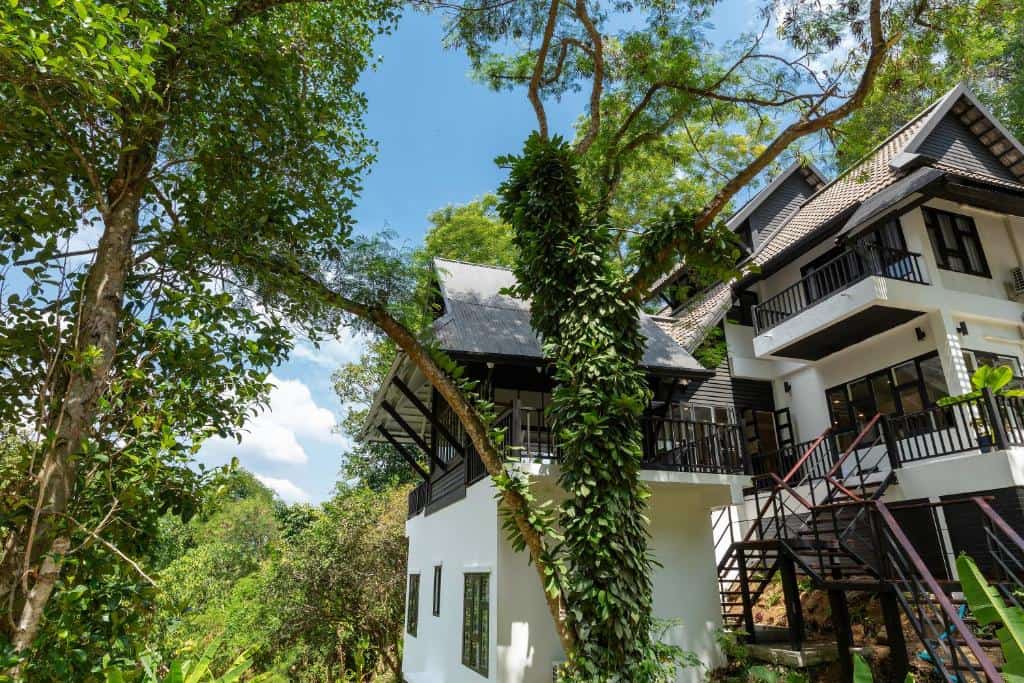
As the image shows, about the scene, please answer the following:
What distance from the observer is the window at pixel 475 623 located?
26.6ft

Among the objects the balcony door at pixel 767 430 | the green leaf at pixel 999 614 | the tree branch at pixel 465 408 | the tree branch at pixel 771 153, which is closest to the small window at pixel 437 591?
the tree branch at pixel 465 408

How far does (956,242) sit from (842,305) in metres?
3.22

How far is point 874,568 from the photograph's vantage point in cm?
778

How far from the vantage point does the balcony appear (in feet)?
36.9

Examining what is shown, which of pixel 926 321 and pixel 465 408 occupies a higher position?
pixel 926 321

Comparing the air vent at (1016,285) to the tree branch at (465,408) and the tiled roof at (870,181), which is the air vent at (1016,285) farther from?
the tree branch at (465,408)

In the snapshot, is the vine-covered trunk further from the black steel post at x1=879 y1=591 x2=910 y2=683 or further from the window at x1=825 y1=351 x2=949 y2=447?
the window at x1=825 y1=351 x2=949 y2=447

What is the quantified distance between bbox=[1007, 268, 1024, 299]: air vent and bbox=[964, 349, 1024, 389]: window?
1437 millimetres

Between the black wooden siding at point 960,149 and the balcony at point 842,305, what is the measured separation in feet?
10.8

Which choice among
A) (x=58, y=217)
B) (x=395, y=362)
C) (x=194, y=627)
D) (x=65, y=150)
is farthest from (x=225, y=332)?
(x=194, y=627)

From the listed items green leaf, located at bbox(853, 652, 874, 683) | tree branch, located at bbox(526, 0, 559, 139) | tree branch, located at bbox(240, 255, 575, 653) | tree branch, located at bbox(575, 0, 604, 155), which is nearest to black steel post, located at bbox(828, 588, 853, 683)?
tree branch, located at bbox(240, 255, 575, 653)

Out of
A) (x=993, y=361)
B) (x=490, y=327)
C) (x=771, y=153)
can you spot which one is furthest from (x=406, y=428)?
(x=993, y=361)

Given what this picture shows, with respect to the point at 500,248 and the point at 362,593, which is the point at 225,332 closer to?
the point at 362,593

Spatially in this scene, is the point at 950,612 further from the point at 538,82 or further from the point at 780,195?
the point at 780,195
